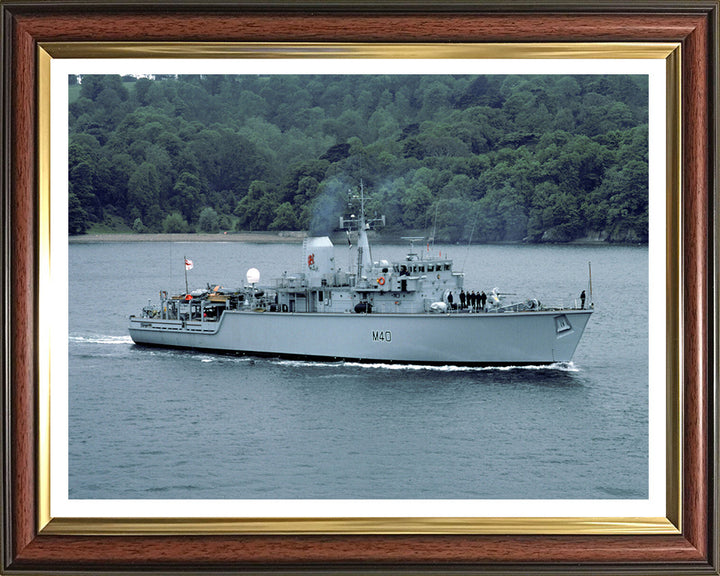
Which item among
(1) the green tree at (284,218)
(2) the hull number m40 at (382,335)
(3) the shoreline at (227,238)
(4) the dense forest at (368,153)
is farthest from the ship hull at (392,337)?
(4) the dense forest at (368,153)

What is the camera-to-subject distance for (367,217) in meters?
8.62

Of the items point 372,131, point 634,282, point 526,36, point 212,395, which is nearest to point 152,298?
point 212,395

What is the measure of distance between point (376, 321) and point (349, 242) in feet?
10.7

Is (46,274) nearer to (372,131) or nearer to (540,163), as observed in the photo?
(372,131)

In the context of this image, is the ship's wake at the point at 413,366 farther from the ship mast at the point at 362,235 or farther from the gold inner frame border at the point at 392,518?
the gold inner frame border at the point at 392,518

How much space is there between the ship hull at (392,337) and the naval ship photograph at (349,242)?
1.87m

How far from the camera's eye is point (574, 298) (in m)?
10.9

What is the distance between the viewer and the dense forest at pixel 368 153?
5.83 metres

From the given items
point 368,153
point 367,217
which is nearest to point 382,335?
point 367,217

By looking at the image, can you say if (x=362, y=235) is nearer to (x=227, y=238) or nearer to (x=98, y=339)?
(x=227, y=238)

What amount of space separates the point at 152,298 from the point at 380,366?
480 centimetres

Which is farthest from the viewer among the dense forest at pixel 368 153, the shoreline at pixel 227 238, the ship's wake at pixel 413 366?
the ship's wake at pixel 413 366

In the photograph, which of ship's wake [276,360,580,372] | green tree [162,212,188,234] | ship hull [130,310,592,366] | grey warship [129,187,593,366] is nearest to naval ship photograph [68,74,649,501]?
green tree [162,212,188,234]

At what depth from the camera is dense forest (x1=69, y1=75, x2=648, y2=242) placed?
5828 millimetres
